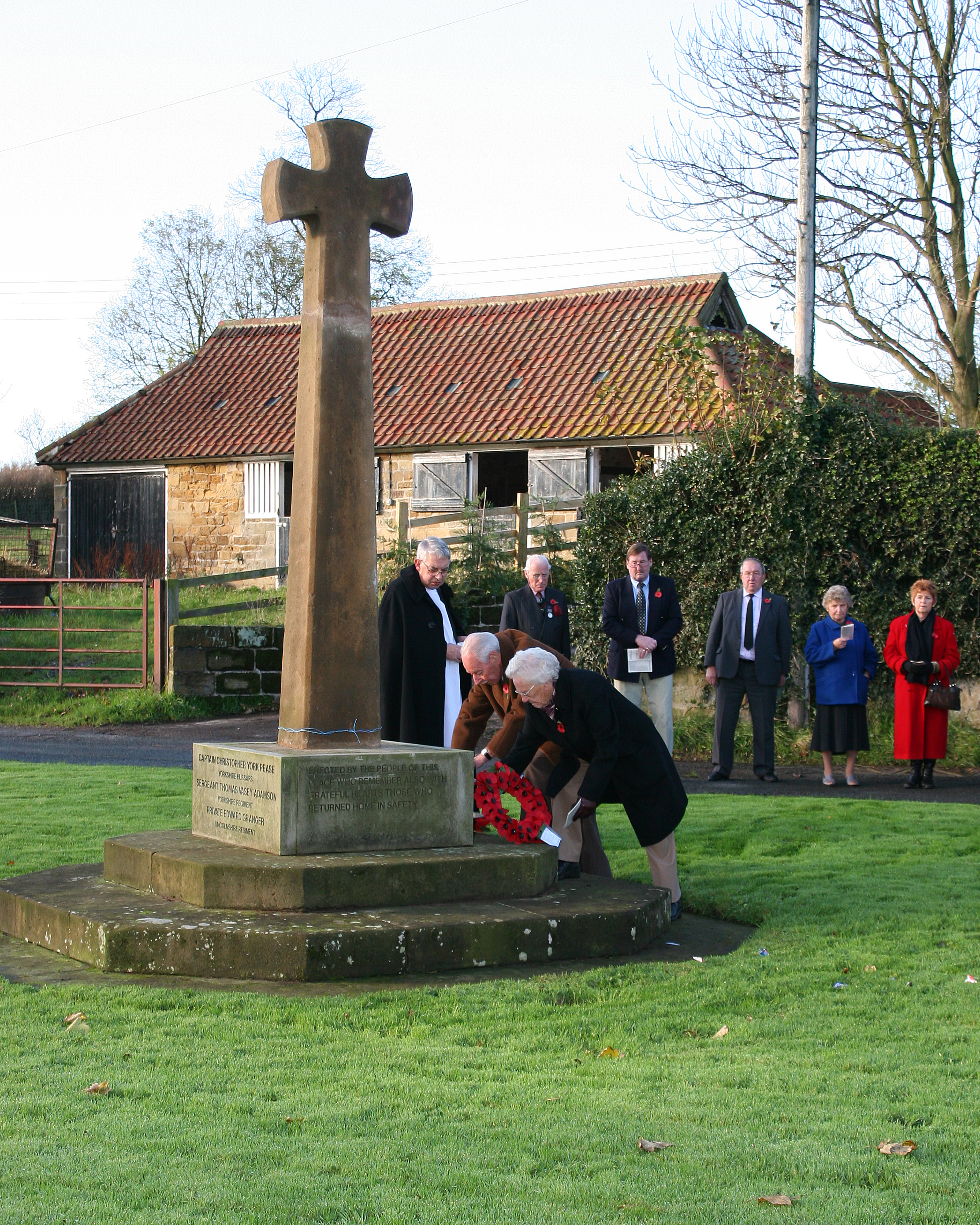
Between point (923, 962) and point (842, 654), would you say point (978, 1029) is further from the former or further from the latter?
point (842, 654)

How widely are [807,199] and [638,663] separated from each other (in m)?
6.55

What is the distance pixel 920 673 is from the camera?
471 inches

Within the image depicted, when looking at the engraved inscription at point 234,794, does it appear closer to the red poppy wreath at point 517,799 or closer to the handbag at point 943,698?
the red poppy wreath at point 517,799

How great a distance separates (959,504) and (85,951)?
1025 centimetres

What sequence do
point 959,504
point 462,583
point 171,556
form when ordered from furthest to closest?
point 171,556, point 462,583, point 959,504

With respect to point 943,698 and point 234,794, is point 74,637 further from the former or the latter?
point 234,794

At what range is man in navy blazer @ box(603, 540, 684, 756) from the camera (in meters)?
11.5

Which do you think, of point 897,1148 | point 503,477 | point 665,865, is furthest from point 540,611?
point 503,477

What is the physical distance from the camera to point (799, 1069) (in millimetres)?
4539

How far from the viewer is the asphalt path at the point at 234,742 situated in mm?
11461

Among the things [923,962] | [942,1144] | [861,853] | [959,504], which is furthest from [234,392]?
[942,1144]

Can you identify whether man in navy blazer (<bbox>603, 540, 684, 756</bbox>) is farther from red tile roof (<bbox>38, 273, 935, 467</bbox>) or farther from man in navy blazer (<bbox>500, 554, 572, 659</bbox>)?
red tile roof (<bbox>38, 273, 935, 467</bbox>)

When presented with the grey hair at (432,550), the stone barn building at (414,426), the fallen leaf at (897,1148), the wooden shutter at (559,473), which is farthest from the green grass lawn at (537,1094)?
the wooden shutter at (559,473)

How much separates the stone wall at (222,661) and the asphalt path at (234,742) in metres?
0.54
